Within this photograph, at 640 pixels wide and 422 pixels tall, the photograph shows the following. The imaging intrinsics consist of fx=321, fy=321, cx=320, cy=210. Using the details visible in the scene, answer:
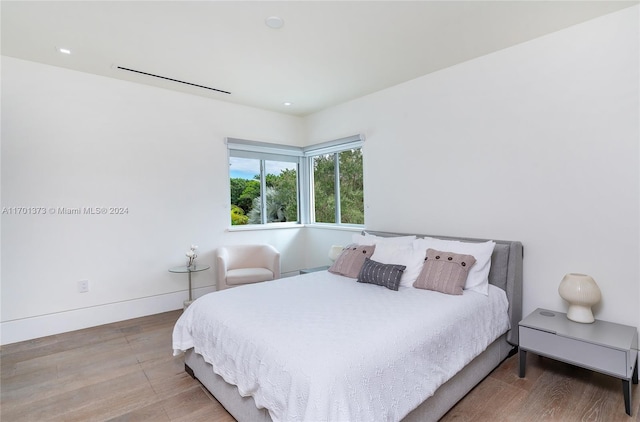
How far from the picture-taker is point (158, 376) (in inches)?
93.0

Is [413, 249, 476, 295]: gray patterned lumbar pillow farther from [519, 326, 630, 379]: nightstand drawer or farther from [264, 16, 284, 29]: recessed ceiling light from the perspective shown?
[264, 16, 284, 29]: recessed ceiling light

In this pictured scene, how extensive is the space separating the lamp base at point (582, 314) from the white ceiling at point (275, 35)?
6.89ft

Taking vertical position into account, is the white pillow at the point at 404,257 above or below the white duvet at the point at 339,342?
above

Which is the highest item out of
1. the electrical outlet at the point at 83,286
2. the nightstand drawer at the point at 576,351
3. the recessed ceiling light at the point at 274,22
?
the recessed ceiling light at the point at 274,22

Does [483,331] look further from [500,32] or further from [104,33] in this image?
[104,33]

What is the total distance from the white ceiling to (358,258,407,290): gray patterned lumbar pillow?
188 centimetres

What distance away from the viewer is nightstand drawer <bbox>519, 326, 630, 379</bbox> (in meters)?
1.91

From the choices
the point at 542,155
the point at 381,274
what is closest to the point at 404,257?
the point at 381,274

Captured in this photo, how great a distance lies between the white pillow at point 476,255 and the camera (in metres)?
2.49

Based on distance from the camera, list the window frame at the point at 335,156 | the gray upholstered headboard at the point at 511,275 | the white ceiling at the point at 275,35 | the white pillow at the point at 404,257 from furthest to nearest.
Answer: the window frame at the point at 335,156, the white pillow at the point at 404,257, the gray upholstered headboard at the point at 511,275, the white ceiling at the point at 275,35

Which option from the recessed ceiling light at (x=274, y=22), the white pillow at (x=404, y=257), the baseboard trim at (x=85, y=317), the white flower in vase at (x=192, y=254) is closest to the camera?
the recessed ceiling light at (x=274, y=22)

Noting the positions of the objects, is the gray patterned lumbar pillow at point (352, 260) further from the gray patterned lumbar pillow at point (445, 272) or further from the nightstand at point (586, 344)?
the nightstand at point (586, 344)

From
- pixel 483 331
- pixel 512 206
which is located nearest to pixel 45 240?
pixel 483 331

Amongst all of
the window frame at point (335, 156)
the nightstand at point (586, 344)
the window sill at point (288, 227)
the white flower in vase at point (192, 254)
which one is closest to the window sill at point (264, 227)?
the window sill at point (288, 227)
